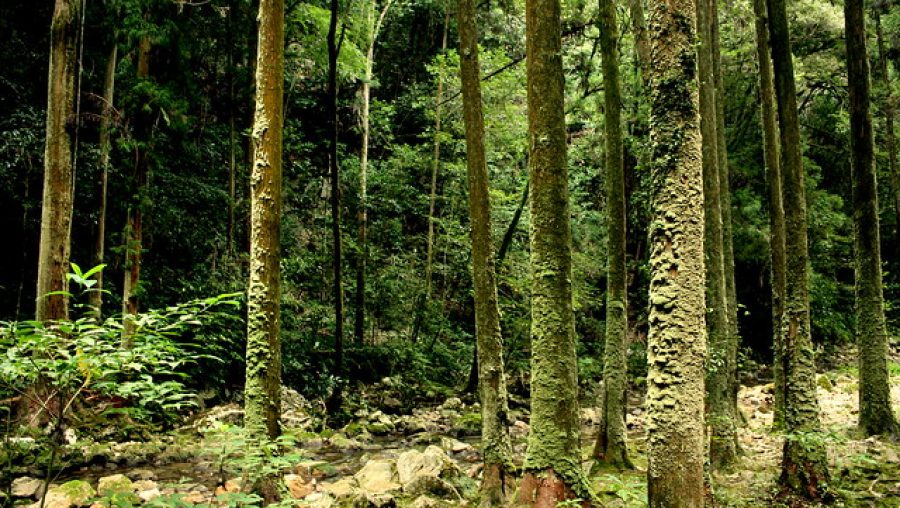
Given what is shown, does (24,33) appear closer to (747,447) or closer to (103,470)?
(103,470)

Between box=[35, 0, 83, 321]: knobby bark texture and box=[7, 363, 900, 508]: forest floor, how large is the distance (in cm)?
237

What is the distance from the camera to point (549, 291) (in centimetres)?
492

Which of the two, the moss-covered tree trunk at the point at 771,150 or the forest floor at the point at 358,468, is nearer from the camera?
the forest floor at the point at 358,468

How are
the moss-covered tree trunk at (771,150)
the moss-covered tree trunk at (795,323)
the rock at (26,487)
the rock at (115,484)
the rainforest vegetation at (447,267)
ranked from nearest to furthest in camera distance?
the rainforest vegetation at (447,267) < the moss-covered tree trunk at (795,323) < the rock at (26,487) < the rock at (115,484) < the moss-covered tree trunk at (771,150)

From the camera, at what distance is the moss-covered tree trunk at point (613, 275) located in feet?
25.0

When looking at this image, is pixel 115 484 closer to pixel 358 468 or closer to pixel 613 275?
pixel 358 468

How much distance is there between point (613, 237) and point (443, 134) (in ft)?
30.2

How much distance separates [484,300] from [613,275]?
8.06ft

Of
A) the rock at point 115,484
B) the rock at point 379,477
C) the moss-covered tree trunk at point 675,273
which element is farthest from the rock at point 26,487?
the moss-covered tree trunk at point 675,273

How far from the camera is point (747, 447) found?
9078 mm

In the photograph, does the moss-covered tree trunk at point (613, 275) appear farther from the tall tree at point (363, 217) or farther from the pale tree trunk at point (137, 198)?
the tall tree at point (363, 217)

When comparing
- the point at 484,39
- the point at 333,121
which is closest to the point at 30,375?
the point at 333,121

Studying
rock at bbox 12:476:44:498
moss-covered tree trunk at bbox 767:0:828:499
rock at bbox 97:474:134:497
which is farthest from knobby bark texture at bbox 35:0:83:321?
moss-covered tree trunk at bbox 767:0:828:499

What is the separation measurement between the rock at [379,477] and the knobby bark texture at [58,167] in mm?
4884
